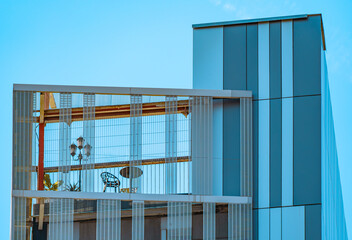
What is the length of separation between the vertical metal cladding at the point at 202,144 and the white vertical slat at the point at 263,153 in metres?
1.54

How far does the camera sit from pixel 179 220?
909 inches

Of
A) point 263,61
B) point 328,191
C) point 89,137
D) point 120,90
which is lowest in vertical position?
point 328,191

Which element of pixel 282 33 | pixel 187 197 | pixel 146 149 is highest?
pixel 282 33

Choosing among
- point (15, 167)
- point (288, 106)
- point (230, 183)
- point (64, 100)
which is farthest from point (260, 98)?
point (15, 167)

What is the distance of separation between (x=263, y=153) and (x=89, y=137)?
5.49 metres

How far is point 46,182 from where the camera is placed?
2320cm

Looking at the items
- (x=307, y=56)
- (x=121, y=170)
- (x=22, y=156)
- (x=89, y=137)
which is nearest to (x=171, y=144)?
(x=121, y=170)

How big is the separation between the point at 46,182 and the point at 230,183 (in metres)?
5.72

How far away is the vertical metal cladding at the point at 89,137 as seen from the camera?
23.2m

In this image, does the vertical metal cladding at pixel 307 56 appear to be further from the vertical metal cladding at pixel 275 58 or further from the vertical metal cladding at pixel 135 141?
the vertical metal cladding at pixel 135 141

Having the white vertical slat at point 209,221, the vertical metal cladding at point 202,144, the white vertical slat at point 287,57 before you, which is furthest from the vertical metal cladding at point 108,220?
the white vertical slat at point 287,57

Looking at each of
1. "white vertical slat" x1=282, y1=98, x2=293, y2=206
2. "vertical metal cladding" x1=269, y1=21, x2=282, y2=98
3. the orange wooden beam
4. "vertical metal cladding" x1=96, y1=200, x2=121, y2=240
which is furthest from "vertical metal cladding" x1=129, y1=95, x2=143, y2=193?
"white vertical slat" x1=282, y1=98, x2=293, y2=206

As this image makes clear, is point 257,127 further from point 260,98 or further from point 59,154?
point 59,154

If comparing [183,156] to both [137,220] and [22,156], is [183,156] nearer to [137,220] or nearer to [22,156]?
[137,220]
